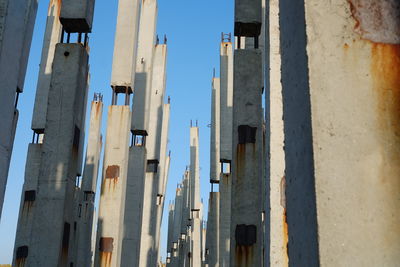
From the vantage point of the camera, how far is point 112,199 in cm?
1032

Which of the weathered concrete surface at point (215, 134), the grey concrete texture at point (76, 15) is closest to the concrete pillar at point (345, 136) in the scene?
the grey concrete texture at point (76, 15)

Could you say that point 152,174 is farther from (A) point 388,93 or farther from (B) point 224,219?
(A) point 388,93

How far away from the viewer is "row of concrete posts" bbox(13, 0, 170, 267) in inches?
282

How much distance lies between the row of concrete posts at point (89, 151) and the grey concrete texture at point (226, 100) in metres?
2.33

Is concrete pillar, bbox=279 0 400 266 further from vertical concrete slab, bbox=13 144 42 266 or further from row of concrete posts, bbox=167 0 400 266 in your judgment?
vertical concrete slab, bbox=13 144 42 266

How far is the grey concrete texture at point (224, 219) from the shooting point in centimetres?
1327

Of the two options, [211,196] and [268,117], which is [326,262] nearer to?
[268,117]

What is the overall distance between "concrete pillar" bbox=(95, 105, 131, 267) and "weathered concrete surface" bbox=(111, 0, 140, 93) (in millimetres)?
1263

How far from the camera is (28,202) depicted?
13.5 metres

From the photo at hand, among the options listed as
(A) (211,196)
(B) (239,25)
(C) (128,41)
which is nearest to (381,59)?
(B) (239,25)

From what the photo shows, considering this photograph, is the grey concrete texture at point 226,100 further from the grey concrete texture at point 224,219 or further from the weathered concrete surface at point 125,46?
the weathered concrete surface at point 125,46

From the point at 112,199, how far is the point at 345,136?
927 cm

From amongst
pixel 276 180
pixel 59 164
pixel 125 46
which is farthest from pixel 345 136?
pixel 125 46

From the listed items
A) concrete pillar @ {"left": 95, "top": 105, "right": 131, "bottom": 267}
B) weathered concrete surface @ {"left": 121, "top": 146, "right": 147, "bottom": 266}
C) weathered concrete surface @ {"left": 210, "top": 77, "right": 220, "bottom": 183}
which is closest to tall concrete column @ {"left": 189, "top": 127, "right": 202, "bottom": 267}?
weathered concrete surface @ {"left": 210, "top": 77, "right": 220, "bottom": 183}
